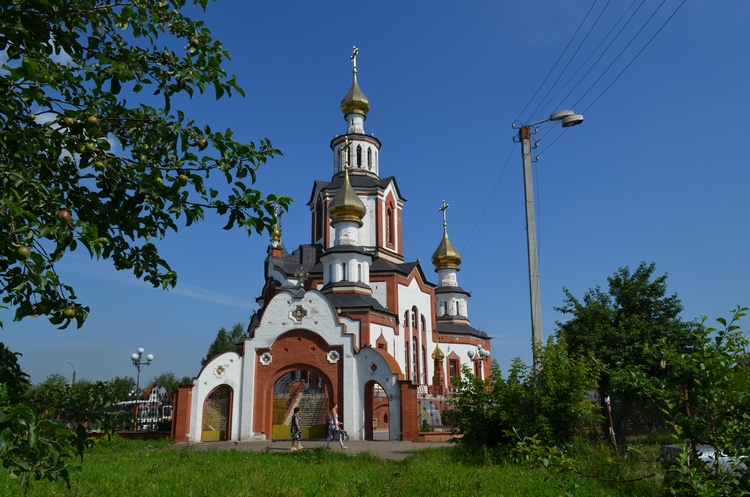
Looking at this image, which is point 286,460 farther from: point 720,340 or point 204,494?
point 720,340

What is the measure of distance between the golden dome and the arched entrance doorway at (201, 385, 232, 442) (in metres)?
16.1

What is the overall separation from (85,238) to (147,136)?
1.19 metres

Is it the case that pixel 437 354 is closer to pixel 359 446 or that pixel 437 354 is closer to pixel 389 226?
pixel 389 226

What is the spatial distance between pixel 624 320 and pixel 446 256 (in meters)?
21.2

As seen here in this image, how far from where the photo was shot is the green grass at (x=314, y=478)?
7812mm

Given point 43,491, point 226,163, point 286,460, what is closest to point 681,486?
point 226,163

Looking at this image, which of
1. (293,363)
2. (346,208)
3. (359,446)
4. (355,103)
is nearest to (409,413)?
(359,446)

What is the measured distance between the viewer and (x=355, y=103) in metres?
36.5

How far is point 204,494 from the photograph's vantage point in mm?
7461

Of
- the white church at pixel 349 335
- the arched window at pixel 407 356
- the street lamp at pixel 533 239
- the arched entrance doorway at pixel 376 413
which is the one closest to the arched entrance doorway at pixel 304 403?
the white church at pixel 349 335

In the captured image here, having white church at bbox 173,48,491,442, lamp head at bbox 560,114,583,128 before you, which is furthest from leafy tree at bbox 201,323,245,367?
lamp head at bbox 560,114,583,128

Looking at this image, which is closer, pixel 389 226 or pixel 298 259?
pixel 298 259

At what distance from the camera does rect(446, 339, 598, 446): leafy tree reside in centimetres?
1162

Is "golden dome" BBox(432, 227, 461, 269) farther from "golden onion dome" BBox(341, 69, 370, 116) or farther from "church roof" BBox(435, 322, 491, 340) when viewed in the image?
"golden onion dome" BBox(341, 69, 370, 116)
